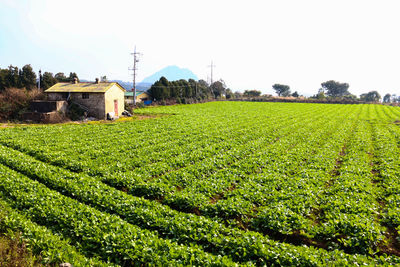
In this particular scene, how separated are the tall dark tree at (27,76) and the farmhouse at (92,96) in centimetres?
2272

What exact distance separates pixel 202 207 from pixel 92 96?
34.3 metres

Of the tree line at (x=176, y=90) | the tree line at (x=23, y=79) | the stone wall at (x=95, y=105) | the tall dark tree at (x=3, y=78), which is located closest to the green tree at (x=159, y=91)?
the tree line at (x=176, y=90)

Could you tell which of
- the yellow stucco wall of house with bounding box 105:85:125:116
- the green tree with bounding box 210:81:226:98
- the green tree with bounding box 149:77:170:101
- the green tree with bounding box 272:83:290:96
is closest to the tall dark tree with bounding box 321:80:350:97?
the green tree with bounding box 272:83:290:96

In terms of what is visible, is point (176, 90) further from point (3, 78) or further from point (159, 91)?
point (3, 78)

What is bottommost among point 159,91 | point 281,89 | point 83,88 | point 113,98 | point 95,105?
point 95,105

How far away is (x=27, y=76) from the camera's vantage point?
2253 inches

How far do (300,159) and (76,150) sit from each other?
1658 centimetres

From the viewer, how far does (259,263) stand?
7.08 m

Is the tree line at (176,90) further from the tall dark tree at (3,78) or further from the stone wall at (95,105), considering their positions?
the stone wall at (95,105)

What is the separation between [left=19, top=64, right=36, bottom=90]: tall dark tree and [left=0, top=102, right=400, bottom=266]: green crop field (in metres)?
48.1

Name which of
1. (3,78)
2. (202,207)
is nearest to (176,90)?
(3,78)

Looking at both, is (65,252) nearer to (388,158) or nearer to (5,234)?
(5,234)

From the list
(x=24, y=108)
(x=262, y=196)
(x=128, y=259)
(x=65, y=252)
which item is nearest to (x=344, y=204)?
(x=262, y=196)

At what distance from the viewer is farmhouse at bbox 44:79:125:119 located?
38000mm
